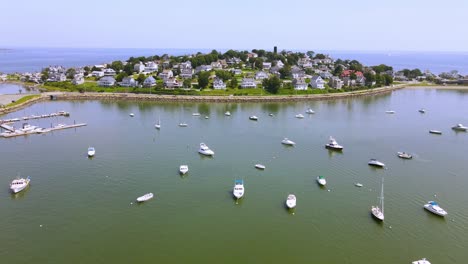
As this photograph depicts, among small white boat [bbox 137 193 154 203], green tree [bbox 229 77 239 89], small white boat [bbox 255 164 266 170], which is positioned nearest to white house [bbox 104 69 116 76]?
green tree [bbox 229 77 239 89]

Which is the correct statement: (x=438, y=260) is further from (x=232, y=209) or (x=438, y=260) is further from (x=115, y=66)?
(x=115, y=66)

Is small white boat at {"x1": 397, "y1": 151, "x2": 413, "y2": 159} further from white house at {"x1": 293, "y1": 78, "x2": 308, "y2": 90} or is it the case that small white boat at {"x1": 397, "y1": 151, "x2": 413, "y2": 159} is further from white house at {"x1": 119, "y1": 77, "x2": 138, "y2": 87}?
white house at {"x1": 119, "y1": 77, "x2": 138, "y2": 87}

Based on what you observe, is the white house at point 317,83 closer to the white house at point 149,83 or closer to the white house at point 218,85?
the white house at point 218,85

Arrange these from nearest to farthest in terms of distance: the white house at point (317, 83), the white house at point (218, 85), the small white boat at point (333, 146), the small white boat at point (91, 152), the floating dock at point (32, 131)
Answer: the small white boat at point (91, 152) < the small white boat at point (333, 146) < the floating dock at point (32, 131) < the white house at point (218, 85) < the white house at point (317, 83)

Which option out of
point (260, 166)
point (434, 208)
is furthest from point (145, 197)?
point (434, 208)

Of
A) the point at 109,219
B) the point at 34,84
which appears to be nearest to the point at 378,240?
the point at 109,219

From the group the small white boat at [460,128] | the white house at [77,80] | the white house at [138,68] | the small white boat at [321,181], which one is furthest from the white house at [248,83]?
the small white boat at [321,181]
